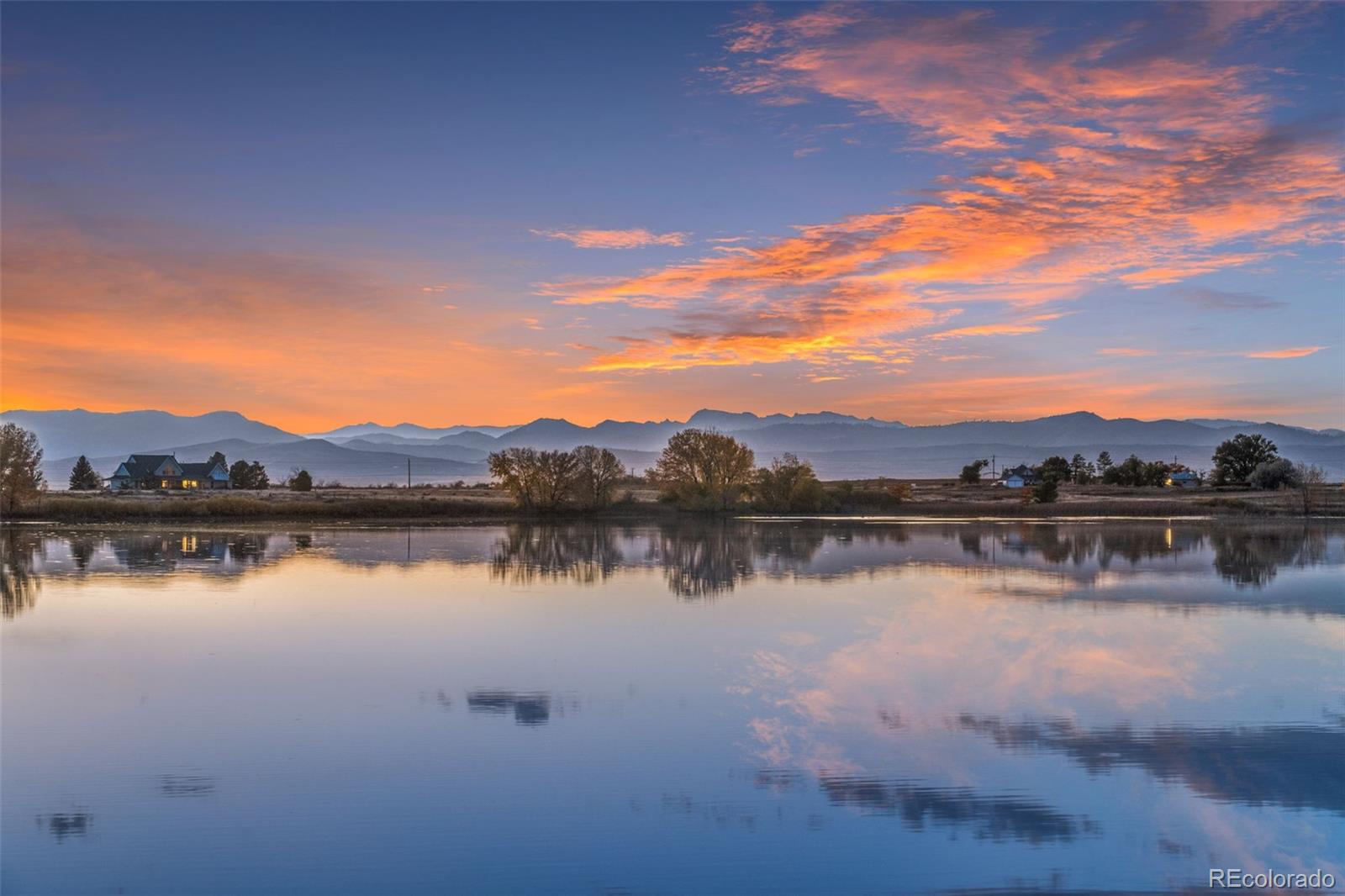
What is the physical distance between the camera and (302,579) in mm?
26250

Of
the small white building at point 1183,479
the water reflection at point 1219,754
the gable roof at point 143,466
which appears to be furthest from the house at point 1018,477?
the water reflection at point 1219,754

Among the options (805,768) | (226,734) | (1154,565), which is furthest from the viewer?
(1154,565)

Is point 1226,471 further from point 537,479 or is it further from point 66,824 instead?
point 66,824

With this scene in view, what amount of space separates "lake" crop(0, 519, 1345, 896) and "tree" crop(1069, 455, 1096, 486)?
8010cm

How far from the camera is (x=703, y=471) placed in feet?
204

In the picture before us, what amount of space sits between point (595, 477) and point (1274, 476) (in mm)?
57433

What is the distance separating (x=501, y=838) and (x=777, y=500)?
55.5m

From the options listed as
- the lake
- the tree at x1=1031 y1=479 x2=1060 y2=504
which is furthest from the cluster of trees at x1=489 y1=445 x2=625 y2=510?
the lake

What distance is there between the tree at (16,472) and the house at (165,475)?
42.3 meters

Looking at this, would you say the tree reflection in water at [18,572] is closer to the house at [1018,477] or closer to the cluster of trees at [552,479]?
the cluster of trees at [552,479]

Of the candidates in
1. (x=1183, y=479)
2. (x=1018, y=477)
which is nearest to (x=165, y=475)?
(x=1018, y=477)

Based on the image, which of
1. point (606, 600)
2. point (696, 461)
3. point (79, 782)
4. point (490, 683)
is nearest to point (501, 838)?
point (79, 782)

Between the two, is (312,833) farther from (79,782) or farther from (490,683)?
(490,683)

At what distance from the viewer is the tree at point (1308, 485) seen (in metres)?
59.3
